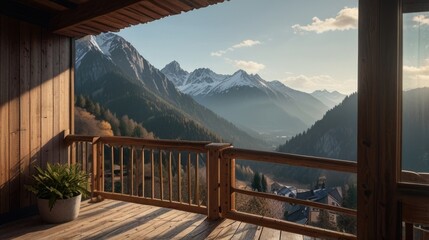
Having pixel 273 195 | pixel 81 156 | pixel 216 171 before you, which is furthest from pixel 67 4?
pixel 273 195

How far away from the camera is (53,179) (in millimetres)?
3711

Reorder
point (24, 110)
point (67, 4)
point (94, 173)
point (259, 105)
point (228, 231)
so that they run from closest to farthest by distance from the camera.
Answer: point (228, 231), point (67, 4), point (24, 110), point (94, 173), point (259, 105)

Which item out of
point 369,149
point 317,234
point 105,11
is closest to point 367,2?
point 369,149

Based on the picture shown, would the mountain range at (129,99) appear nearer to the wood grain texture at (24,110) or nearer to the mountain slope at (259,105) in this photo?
the wood grain texture at (24,110)

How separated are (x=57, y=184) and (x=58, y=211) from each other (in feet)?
1.08

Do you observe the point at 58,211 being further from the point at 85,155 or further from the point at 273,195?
the point at 273,195

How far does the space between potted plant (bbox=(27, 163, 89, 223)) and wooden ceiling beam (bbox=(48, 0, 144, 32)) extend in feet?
6.20

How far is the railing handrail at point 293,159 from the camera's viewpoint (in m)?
2.83

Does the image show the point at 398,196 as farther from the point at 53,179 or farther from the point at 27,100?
the point at 27,100

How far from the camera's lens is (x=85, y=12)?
11.9 ft

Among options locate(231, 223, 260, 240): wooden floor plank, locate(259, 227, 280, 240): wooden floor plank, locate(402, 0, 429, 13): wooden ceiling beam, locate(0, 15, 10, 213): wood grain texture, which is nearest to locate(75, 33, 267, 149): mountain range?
locate(0, 15, 10, 213): wood grain texture

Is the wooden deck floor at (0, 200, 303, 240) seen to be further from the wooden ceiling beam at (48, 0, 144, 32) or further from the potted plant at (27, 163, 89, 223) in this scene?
the wooden ceiling beam at (48, 0, 144, 32)

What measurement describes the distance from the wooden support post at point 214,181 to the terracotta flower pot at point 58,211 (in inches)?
68.6

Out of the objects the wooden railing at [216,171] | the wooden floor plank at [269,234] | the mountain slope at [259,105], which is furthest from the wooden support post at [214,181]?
the mountain slope at [259,105]
